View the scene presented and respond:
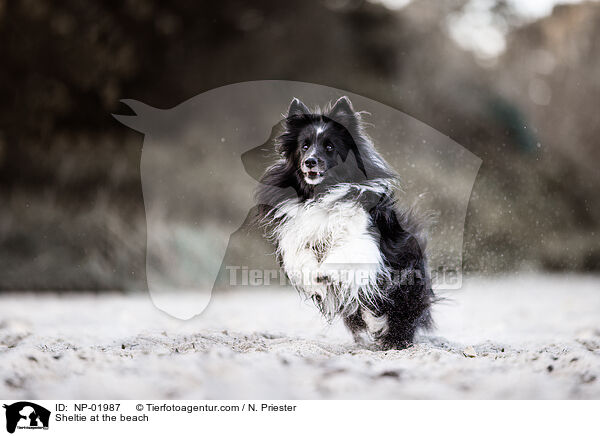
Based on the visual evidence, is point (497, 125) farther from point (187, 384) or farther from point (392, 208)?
point (187, 384)

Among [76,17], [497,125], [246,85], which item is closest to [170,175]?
[246,85]

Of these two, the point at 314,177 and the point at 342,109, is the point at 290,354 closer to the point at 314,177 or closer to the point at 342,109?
the point at 314,177

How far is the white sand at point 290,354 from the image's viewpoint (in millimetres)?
2340

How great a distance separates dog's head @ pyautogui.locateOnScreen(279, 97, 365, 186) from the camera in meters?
2.99

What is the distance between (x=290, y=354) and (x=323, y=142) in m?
1.15

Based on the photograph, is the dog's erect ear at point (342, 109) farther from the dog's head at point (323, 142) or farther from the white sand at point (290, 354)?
the white sand at point (290, 354)

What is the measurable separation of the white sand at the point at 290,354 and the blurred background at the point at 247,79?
2.86ft

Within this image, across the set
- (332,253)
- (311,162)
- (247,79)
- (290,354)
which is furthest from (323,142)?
(247,79)

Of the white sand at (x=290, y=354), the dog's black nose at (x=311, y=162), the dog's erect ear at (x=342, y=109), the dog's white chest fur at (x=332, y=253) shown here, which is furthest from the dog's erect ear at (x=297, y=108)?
the white sand at (x=290, y=354)
